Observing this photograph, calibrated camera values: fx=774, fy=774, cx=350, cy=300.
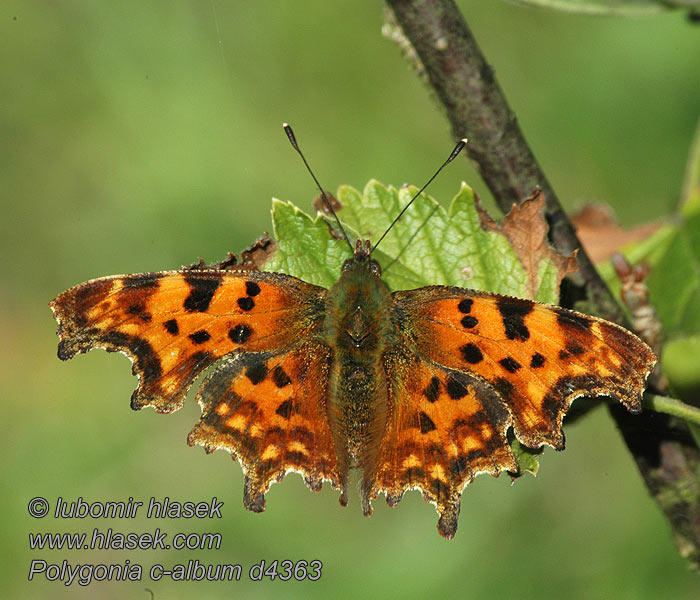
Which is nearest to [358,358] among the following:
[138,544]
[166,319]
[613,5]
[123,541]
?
[166,319]

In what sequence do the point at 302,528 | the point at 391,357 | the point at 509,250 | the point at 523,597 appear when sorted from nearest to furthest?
the point at 509,250 → the point at 391,357 → the point at 523,597 → the point at 302,528

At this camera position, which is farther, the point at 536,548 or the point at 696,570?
the point at 536,548

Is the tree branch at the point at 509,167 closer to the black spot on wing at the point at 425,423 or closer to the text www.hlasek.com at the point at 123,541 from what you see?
the black spot on wing at the point at 425,423

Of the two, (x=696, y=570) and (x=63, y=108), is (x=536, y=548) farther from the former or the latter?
(x=63, y=108)

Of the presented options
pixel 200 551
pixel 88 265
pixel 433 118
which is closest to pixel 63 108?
pixel 88 265
